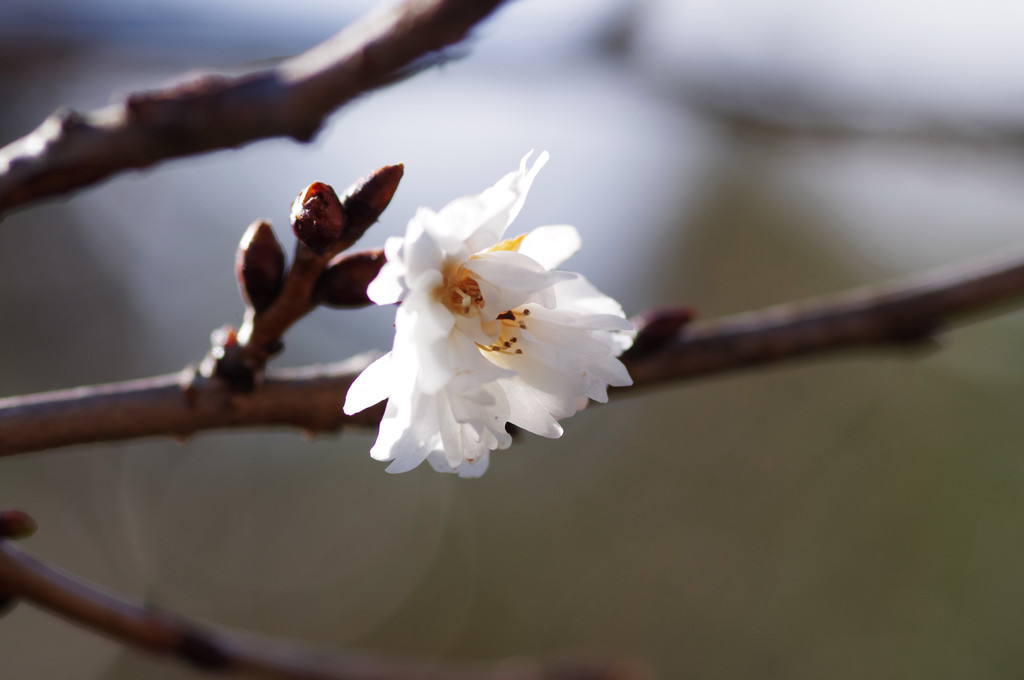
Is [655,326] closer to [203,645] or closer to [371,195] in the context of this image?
[371,195]

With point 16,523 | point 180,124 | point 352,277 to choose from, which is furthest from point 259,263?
point 16,523

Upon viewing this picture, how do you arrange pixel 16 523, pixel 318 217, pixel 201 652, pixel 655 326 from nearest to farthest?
pixel 318 217
pixel 16 523
pixel 655 326
pixel 201 652

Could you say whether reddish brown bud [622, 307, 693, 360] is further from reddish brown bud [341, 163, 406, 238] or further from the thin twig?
reddish brown bud [341, 163, 406, 238]

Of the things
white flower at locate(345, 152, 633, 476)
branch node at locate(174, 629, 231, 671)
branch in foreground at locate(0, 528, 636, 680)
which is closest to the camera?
white flower at locate(345, 152, 633, 476)

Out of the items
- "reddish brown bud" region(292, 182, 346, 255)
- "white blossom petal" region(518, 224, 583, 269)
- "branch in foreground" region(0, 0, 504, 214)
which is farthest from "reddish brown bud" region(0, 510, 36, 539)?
"white blossom petal" region(518, 224, 583, 269)

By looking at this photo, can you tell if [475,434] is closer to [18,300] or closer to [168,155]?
[168,155]

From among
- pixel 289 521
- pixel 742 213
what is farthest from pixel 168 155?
pixel 742 213
